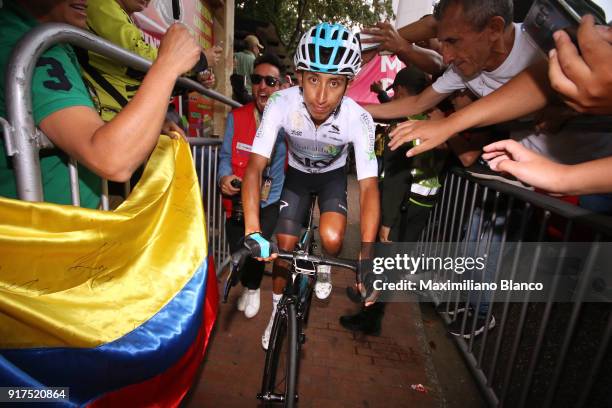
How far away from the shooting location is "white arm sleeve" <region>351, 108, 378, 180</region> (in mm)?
2285

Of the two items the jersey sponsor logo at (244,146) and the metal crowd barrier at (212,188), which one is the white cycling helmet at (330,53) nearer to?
the jersey sponsor logo at (244,146)

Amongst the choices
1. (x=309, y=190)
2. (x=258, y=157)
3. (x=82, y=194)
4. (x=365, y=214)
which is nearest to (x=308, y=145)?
(x=309, y=190)

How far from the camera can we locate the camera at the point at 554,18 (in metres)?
1.28

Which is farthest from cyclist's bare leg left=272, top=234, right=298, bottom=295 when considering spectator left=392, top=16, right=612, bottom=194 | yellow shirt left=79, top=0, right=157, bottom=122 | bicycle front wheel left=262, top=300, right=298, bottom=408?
yellow shirt left=79, top=0, right=157, bottom=122

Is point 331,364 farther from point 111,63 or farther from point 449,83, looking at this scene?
point 111,63

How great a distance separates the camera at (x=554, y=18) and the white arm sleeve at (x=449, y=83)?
4.36ft

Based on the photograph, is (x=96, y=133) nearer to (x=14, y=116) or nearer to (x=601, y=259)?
(x=14, y=116)

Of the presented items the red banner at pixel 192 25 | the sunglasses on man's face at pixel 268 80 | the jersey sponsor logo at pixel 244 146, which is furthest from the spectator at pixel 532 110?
the red banner at pixel 192 25

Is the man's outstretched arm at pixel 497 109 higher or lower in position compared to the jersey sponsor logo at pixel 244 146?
higher

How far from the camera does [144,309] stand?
120 centimetres

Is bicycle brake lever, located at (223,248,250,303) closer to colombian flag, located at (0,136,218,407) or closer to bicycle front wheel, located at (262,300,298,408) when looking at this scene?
colombian flag, located at (0,136,218,407)

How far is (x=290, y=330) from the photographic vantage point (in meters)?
2.01

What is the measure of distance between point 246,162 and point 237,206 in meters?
0.50

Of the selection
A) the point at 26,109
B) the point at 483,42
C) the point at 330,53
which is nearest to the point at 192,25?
the point at 330,53
